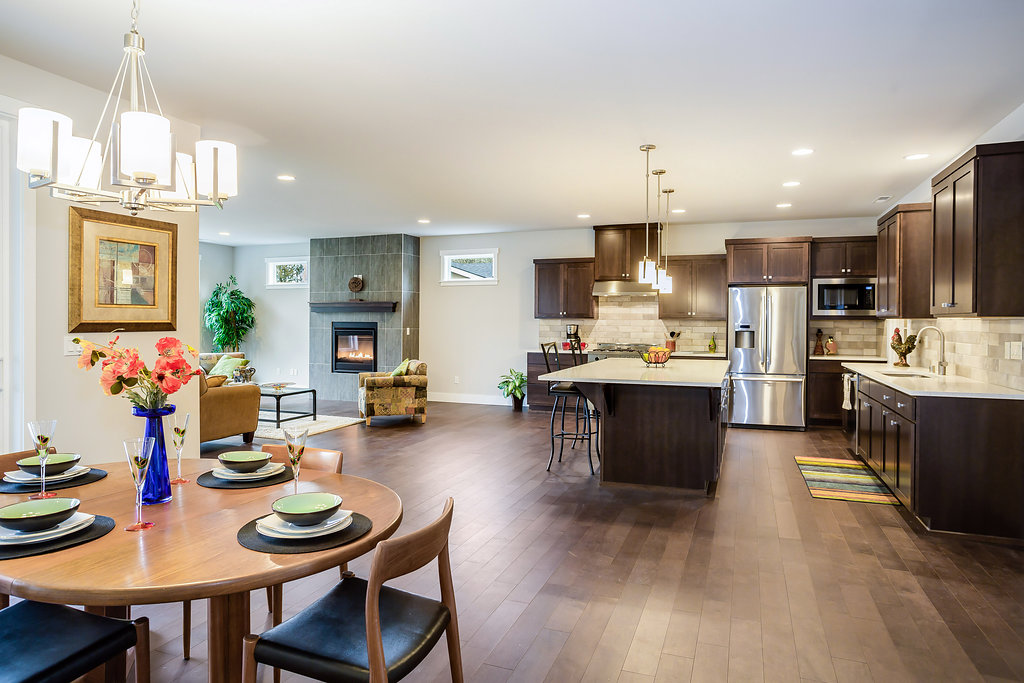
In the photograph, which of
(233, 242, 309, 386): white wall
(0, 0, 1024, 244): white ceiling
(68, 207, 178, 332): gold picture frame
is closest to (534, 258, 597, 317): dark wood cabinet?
(0, 0, 1024, 244): white ceiling

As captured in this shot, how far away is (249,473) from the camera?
6.91 feet

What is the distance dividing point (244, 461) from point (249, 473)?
0.24 ft

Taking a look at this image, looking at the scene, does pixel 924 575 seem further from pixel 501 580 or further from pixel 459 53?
pixel 459 53

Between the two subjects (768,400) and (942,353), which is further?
(768,400)

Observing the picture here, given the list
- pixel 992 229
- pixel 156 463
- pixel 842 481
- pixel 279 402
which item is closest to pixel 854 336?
pixel 842 481

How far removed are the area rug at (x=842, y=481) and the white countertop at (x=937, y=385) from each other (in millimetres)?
826

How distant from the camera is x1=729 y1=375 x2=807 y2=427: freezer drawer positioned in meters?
7.18

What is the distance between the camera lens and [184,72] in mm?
3391

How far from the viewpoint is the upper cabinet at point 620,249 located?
8.23 meters

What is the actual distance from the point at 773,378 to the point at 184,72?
6670 mm

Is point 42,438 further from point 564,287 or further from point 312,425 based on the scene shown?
point 564,287

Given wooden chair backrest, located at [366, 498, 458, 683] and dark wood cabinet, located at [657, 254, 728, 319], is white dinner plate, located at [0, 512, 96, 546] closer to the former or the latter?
wooden chair backrest, located at [366, 498, 458, 683]

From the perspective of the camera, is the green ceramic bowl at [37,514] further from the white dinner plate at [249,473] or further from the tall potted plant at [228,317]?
the tall potted plant at [228,317]

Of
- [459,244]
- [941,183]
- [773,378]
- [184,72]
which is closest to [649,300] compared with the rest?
[773,378]
